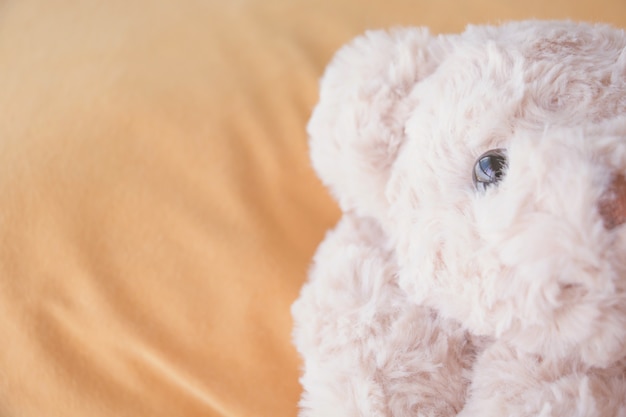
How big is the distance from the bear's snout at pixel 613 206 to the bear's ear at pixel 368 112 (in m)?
0.23

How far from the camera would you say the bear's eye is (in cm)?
45

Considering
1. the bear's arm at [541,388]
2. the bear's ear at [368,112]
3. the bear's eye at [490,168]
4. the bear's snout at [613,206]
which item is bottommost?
the bear's arm at [541,388]

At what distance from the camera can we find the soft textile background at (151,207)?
61 centimetres

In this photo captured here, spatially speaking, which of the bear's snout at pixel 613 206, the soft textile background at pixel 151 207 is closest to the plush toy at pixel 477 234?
the bear's snout at pixel 613 206

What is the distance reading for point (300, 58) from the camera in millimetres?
809

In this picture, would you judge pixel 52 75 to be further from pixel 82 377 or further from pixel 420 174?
pixel 420 174

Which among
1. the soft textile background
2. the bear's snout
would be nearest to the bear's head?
the bear's snout

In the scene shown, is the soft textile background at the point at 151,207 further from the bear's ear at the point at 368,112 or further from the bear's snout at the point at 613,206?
the bear's snout at the point at 613,206

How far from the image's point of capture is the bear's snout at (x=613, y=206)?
377mm

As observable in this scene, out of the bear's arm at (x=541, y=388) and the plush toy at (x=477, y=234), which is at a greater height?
the plush toy at (x=477, y=234)

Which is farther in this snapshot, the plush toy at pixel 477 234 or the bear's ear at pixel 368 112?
the bear's ear at pixel 368 112

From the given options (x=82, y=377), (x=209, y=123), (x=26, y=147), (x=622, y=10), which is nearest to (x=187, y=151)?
(x=209, y=123)

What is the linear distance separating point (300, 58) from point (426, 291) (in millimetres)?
458

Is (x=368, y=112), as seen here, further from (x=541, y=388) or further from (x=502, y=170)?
(x=541, y=388)
